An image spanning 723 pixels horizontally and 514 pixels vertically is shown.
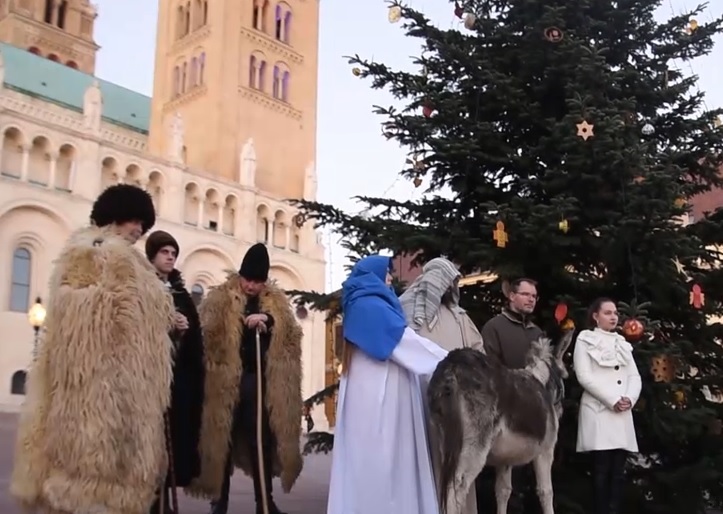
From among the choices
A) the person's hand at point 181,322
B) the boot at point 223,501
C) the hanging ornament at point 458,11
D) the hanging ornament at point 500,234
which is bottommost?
A: the boot at point 223,501

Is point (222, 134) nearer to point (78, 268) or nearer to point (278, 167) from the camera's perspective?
point (278, 167)

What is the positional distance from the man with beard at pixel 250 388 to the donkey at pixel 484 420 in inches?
60.6

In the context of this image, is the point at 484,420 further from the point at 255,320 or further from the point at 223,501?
the point at 223,501

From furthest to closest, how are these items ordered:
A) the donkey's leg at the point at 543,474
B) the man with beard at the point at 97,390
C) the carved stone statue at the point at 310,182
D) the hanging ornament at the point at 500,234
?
the carved stone statue at the point at 310,182 → the hanging ornament at the point at 500,234 → the donkey's leg at the point at 543,474 → the man with beard at the point at 97,390

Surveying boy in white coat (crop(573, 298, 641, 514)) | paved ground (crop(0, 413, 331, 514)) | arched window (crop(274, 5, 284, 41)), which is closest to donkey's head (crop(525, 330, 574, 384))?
boy in white coat (crop(573, 298, 641, 514))

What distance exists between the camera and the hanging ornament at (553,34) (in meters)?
6.95

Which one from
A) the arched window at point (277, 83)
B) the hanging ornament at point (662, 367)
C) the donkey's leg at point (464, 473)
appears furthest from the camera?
the arched window at point (277, 83)

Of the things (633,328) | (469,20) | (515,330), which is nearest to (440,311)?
(515,330)

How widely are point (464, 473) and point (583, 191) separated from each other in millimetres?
3375

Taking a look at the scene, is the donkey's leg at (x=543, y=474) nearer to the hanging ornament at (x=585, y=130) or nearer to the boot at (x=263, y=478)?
the boot at (x=263, y=478)

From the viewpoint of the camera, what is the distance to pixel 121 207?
169 inches

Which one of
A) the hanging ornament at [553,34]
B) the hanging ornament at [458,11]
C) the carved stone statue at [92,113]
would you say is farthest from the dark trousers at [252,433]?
the carved stone statue at [92,113]

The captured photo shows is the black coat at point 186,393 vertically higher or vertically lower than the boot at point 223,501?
higher

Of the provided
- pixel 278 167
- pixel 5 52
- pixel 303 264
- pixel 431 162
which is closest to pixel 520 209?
pixel 431 162
